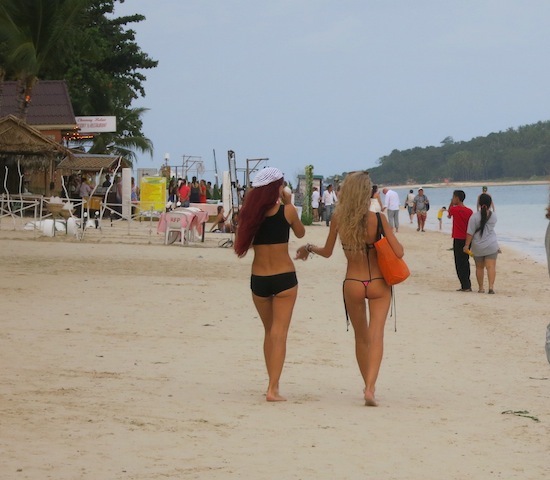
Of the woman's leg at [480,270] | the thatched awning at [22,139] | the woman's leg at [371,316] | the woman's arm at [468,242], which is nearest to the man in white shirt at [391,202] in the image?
the thatched awning at [22,139]

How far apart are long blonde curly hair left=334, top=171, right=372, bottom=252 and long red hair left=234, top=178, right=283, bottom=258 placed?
0.43 meters

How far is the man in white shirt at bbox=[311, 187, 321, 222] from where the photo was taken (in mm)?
43438

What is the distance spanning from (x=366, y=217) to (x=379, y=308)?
0.61 metres

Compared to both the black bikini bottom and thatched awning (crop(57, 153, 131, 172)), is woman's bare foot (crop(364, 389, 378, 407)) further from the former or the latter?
thatched awning (crop(57, 153, 131, 172))

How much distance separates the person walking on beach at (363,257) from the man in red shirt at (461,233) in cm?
884

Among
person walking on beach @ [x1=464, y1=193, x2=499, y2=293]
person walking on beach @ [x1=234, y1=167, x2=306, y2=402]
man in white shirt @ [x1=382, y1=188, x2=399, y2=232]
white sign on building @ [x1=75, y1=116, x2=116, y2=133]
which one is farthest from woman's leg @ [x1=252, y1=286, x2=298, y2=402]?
white sign on building @ [x1=75, y1=116, x2=116, y2=133]

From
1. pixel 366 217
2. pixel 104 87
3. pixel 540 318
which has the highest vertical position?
pixel 104 87

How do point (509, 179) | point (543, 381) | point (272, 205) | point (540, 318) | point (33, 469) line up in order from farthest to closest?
point (509, 179) → point (540, 318) → point (543, 381) → point (272, 205) → point (33, 469)

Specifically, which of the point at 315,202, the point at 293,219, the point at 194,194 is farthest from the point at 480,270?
the point at 315,202

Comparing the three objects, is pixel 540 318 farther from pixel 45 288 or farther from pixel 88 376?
pixel 88 376

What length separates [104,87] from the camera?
162 ft

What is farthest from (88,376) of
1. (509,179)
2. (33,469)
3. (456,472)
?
(509,179)

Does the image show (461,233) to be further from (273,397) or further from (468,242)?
(273,397)

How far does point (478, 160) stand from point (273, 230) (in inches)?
6959
